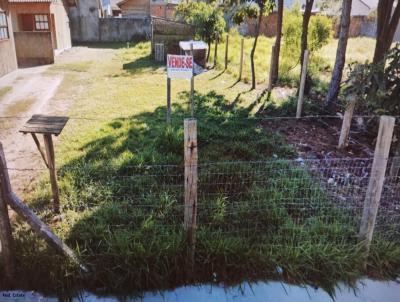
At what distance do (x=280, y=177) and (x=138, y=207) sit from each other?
72.7 inches

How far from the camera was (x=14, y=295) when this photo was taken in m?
2.89

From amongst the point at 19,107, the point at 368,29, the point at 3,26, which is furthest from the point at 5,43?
the point at 368,29

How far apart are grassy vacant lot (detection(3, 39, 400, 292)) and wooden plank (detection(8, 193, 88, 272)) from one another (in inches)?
4.1

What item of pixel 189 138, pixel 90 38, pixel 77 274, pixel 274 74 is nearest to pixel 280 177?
pixel 189 138

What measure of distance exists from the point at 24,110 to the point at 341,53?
6.77 metres

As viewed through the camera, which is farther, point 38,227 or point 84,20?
point 84,20

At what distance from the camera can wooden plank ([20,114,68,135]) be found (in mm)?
3451

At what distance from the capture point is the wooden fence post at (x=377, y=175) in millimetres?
3125

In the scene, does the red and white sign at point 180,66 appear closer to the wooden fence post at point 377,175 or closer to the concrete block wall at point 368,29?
the wooden fence post at point 377,175

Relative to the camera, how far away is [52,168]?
3689 mm

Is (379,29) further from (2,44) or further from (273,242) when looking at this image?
(2,44)

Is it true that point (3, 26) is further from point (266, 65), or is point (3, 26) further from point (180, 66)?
point (266, 65)

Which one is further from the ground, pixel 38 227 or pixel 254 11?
pixel 254 11

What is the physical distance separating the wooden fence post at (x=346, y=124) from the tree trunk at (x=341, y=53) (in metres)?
2.08
